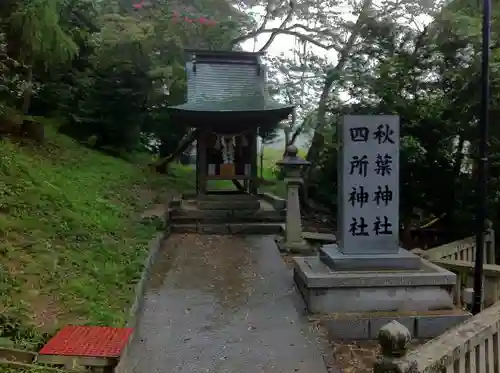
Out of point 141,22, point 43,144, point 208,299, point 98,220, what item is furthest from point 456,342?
point 141,22

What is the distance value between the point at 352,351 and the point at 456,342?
2184 millimetres

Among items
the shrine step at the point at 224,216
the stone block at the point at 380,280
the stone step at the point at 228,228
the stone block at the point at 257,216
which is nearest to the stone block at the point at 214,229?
the stone step at the point at 228,228

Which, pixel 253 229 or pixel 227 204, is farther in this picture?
pixel 227 204

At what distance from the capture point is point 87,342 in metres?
4.16

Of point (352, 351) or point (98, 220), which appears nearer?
point (352, 351)

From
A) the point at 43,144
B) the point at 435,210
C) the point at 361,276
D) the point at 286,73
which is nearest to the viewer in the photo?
the point at 361,276

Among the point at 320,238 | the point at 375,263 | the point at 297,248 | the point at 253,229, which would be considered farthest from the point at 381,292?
the point at 253,229

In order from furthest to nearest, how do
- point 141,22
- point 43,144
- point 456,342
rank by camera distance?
point 141,22 → point 43,144 → point 456,342

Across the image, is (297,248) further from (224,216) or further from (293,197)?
(224,216)

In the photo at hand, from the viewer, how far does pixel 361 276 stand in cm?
622

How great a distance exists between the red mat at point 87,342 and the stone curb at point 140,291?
14 centimetres

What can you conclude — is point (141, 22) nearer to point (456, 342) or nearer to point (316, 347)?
point (316, 347)

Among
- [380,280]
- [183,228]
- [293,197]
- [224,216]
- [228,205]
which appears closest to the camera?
[380,280]

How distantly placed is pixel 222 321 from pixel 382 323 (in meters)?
2.07
